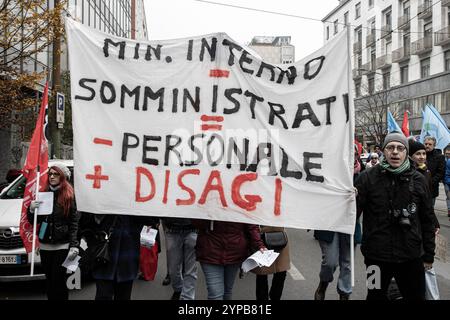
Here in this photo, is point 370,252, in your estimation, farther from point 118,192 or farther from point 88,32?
point 88,32

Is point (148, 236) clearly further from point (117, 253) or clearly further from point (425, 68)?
point (425, 68)

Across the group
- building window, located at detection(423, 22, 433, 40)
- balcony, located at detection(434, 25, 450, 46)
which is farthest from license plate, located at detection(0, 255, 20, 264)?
building window, located at detection(423, 22, 433, 40)

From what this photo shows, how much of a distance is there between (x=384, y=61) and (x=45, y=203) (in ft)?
146

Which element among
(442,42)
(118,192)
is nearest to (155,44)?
(118,192)

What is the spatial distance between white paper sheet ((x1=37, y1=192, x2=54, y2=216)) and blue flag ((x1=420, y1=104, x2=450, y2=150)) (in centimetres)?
845

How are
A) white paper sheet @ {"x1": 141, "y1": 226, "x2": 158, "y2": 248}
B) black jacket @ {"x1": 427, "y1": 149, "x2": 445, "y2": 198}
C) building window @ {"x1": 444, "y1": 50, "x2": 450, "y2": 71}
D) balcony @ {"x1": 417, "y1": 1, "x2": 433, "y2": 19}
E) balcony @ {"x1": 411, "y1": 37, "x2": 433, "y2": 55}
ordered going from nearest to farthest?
white paper sheet @ {"x1": 141, "y1": 226, "x2": 158, "y2": 248}
black jacket @ {"x1": 427, "y1": 149, "x2": 445, "y2": 198}
building window @ {"x1": 444, "y1": 50, "x2": 450, "y2": 71}
balcony @ {"x1": 411, "y1": 37, "x2": 433, "y2": 55}
balcony @ {"x1": 417, "y1": 1, "x2": 433, "y2": 19}

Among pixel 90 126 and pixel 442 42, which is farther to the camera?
pixel 442 42

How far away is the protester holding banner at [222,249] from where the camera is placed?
3.71 meters

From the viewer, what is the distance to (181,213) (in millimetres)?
3646

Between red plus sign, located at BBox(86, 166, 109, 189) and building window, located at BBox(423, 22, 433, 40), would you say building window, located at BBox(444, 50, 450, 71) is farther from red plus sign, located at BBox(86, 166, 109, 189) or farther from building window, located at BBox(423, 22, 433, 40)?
red plus sign, located at BBox(86, 166, 109, 189)

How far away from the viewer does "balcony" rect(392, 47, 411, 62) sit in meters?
40.0

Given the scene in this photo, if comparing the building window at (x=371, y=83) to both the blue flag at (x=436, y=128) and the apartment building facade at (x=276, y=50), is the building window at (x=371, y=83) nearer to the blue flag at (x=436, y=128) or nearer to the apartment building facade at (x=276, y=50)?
the blue flag at (x=436, y=128)

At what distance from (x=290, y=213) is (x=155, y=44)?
5.96 ft

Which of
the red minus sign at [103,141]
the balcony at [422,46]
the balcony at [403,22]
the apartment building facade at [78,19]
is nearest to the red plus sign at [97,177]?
the red minus sign at [103,141]
